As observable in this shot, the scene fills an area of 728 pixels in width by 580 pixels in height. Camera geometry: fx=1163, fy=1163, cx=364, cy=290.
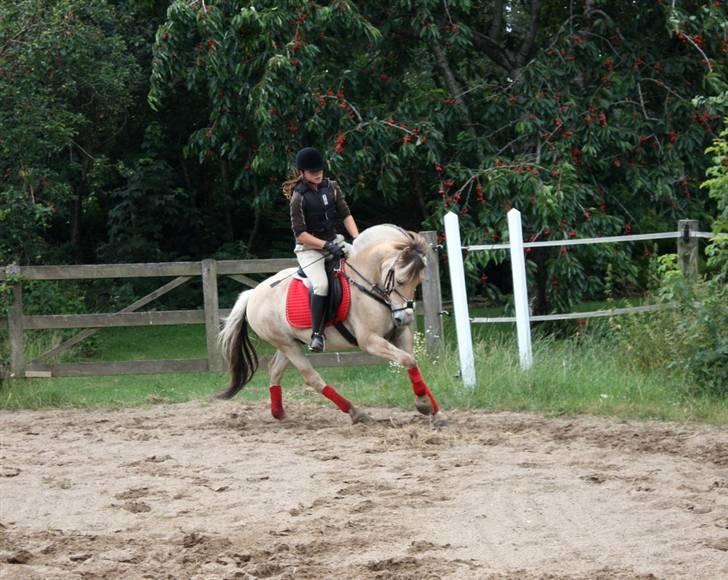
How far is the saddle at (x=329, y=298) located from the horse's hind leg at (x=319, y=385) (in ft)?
1.31

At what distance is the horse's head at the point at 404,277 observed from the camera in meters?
10.1

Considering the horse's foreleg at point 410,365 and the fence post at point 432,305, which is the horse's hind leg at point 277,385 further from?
the fence post at point 432,305

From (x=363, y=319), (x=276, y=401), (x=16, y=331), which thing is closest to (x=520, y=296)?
(x=363, y=319)

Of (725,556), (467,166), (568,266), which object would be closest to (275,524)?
(725,556)

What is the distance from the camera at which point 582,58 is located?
1595cm

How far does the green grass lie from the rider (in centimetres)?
175

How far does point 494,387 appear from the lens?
37.9ft

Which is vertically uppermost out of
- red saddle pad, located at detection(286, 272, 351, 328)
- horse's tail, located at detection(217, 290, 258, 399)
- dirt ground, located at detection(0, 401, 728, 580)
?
red saddle pad, located at detection(286, 272, 351, 328)

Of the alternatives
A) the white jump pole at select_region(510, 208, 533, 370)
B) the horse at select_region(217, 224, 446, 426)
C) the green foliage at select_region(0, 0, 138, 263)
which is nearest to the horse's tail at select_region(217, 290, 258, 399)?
the horse at select_region(217, 224, 446, 426)

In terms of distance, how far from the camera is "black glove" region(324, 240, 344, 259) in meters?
10.5

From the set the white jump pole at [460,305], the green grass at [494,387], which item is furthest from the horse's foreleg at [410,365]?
the white jump pole at [460,305]

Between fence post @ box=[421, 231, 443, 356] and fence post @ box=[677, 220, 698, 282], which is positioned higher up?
fence post @ box=[677, 220, 698, 282]

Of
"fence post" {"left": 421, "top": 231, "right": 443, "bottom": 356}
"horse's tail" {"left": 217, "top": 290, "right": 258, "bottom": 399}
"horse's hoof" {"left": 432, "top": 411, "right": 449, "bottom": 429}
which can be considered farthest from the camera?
"fence post" {"left": 421, "top": 231, "right": 443, "bottom": 356}

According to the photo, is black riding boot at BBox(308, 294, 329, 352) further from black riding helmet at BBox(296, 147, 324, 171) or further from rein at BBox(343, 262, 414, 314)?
black riding helmet at BBox(296, 147, 324, 171)
